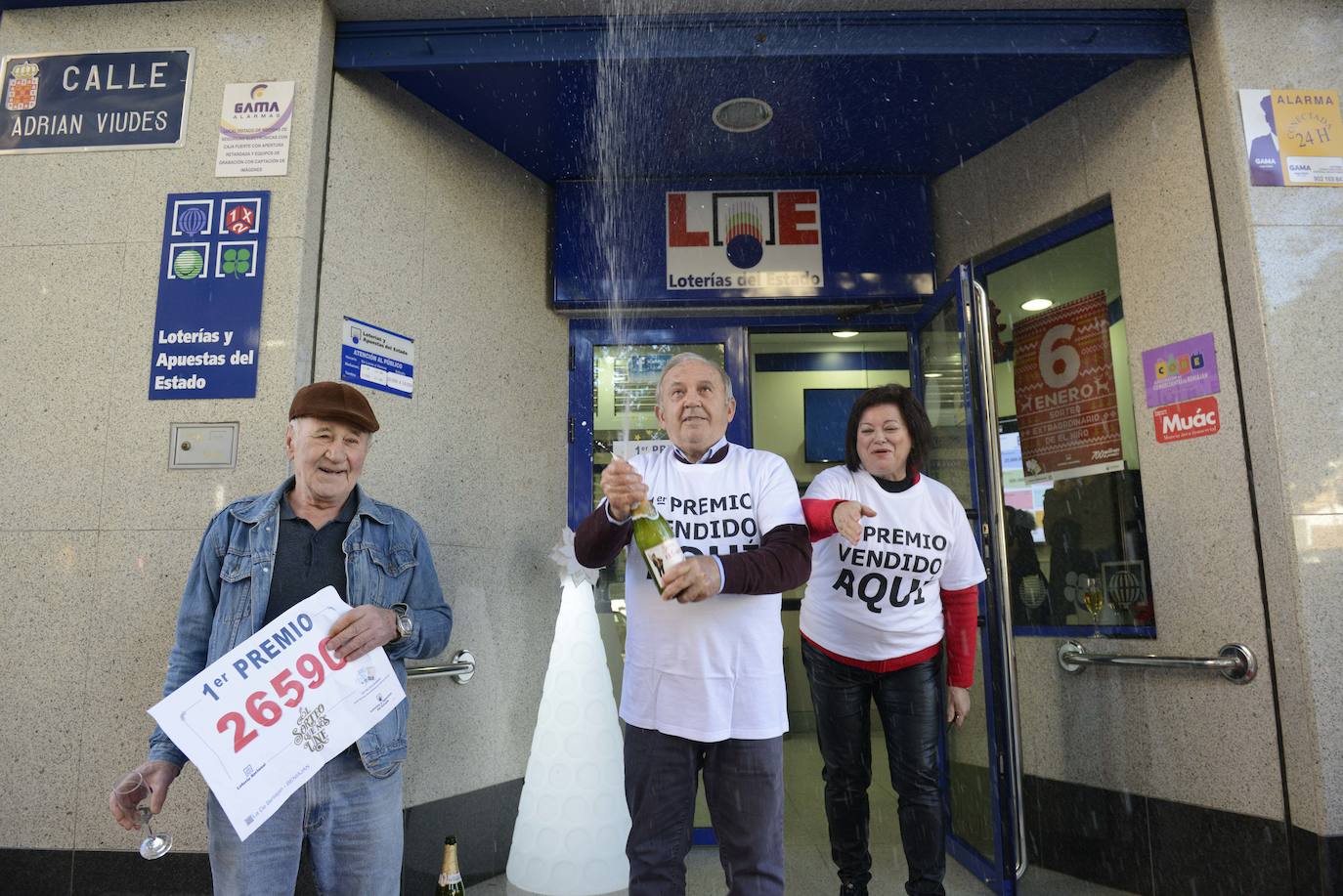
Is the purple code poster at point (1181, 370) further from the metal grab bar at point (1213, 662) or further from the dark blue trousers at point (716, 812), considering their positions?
the dark blue trousers at point (716, 812)

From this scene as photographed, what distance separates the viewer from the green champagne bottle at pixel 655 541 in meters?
1.95

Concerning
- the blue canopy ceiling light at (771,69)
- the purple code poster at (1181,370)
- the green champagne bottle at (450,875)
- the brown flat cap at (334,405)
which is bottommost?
the green champagne bottle at (450,875)

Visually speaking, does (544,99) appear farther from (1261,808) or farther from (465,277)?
(1261,808)

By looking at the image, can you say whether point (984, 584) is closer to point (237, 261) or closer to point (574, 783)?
point (574, 783)

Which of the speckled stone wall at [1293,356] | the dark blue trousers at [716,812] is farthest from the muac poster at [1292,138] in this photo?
the dark blue trousers at [716,812]

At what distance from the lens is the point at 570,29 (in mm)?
3307

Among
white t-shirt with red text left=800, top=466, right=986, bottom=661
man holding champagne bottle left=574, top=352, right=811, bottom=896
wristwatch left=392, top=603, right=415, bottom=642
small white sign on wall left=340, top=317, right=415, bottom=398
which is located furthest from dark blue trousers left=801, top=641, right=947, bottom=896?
small white sign on wall left=340, top=317, right=415, bottom=398

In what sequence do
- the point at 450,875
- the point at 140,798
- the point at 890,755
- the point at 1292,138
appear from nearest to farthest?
the point at 140,798 < the point at 450,875 < the point at 890,755 < the point at 1292,138

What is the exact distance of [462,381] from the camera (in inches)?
147

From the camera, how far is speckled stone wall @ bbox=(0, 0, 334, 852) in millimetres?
2787

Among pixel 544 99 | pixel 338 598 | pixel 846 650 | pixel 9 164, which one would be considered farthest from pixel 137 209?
pixel 846 650

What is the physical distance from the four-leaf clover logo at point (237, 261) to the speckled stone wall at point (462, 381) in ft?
0.84

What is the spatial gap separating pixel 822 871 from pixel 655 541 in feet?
7.44

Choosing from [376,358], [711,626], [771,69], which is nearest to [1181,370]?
[771,69]
